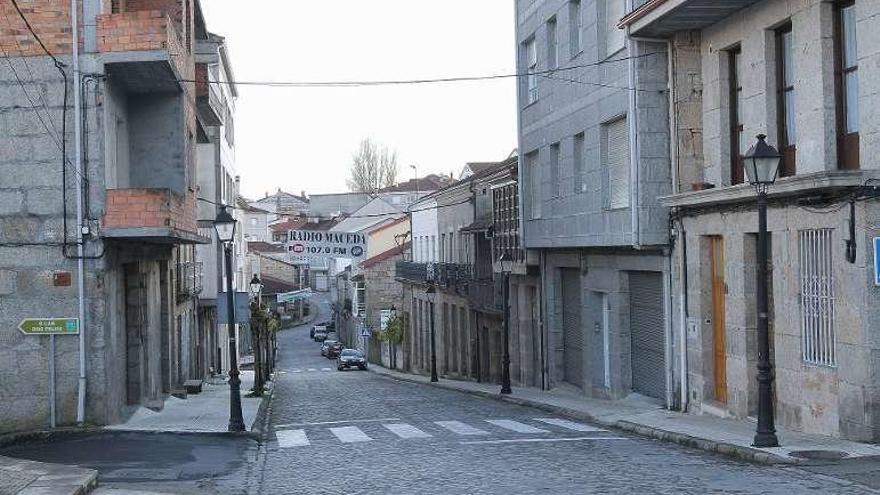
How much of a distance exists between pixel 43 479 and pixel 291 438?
651 centimetres

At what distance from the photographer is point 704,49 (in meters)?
18.5

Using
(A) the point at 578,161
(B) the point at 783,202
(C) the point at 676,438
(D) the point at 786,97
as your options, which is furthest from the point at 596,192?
(C) the point at 676,438

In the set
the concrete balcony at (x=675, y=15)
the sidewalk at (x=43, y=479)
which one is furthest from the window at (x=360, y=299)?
the sidewalk at (x=43, y=479)

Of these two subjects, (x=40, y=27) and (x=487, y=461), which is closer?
(x=487, y=461)

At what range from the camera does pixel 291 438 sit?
17.7m

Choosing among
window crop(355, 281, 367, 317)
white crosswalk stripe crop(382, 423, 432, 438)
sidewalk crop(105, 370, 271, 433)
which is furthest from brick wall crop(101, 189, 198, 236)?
window crop(355, 281, 367, 317)

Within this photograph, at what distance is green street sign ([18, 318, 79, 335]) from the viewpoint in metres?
17.2

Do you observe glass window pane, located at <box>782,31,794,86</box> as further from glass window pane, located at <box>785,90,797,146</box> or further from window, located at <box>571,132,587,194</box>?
window, located at <box>571,132,587,194</box>

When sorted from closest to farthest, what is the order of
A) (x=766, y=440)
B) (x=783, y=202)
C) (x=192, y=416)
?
(x=766, y=440), (x=783, y=202), (x=192, y=416)

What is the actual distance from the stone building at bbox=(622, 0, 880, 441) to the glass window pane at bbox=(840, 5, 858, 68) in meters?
0.02

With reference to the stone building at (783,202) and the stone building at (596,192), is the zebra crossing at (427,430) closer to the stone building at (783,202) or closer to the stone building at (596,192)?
the stone building at (783,202)

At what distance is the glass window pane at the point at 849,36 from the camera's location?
13722 mm

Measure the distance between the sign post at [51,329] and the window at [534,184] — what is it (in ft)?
45.5

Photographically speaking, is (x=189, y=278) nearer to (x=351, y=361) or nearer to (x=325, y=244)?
(x=325, y=244)
